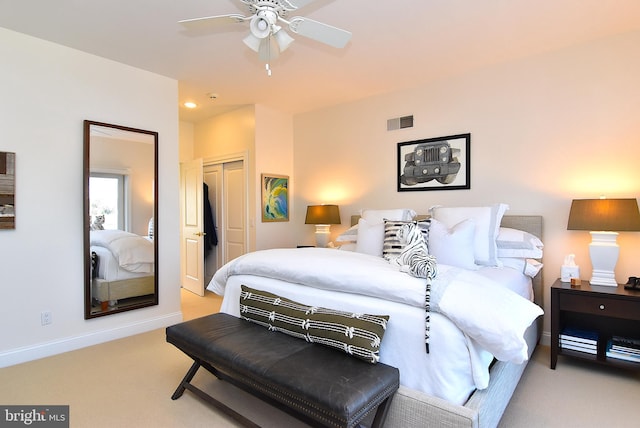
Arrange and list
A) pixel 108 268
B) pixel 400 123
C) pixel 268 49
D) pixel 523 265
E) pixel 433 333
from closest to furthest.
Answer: pixel 433 333, pixel 268 49, pixel 523 265, pixel 108 268, pixel 400 123

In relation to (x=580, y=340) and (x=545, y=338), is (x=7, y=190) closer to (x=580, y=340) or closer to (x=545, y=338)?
(x=580, y=340)

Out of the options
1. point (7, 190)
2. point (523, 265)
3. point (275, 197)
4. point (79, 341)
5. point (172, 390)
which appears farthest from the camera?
point (275, 197)

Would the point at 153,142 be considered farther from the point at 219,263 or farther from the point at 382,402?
the point at 382,402

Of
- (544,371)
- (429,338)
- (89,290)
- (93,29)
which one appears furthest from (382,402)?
(93,29)

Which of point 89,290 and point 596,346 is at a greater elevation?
point 89,290

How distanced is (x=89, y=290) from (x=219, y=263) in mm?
2152

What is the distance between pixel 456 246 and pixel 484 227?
0.42 metres

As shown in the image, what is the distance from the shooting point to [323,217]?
14.2 feet

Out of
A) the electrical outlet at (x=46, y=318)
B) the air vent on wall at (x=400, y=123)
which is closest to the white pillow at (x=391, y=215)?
the air vent on wall at (x=400, y=123)

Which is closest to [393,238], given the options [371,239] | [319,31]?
[371,239]

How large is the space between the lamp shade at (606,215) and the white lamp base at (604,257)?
198 millimetres

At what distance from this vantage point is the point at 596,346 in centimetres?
254

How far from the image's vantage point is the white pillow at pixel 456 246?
2.65 m

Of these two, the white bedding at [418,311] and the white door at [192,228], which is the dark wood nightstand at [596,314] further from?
the white door at [192,228]
